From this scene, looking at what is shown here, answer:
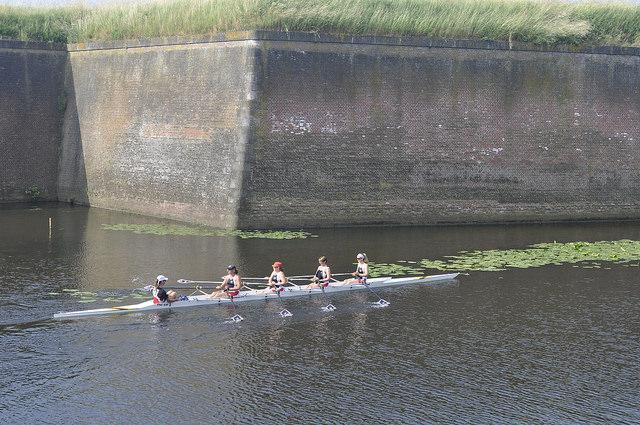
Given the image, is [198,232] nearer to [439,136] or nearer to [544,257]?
[439,136]

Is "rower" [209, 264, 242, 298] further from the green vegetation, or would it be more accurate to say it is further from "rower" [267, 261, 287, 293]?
the green vegetation

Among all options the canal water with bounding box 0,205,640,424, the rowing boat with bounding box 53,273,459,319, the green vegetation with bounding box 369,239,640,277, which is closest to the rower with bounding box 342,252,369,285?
the rowing boat with bounding box 53,273,459,319

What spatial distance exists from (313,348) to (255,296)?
354cm

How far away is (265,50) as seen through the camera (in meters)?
26.5

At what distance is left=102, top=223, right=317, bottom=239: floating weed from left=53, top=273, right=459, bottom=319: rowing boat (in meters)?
5.55

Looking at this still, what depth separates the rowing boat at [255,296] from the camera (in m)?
16.6

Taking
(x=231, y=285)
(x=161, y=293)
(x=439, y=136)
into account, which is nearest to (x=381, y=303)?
(x=231, y=285)

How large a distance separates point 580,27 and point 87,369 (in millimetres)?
21605

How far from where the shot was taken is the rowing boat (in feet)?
54.5

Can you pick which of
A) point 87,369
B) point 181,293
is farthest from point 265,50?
point 87,369

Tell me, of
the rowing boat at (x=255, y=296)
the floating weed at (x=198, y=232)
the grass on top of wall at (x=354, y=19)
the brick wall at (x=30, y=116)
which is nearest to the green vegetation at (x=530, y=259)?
the rowing boat at (x=255, y=296)

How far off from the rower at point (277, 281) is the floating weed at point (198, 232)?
5.90 m

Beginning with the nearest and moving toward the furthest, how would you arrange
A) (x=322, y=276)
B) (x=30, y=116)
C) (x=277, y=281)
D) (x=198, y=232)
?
1. (x=277, y=281)
2. (x=322, y=276)
3. (x=198, y=232)
4. (x=30, y=116)

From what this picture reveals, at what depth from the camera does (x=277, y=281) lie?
61.8ft
